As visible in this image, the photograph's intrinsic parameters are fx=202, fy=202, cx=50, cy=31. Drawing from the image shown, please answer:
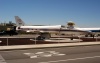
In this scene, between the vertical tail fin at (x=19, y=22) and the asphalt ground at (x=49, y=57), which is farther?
the vertical tail fin at (x=19, y=22)

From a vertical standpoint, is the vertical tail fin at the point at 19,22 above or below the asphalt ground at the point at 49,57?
above

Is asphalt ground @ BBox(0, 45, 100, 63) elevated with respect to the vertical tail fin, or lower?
lower

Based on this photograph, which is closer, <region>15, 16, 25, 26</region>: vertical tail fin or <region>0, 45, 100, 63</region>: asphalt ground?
<region>0, 45, 100, 63</region>: asphalt ground

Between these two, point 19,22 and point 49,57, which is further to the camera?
point 19,22

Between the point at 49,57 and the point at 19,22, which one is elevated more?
the point at 19,22

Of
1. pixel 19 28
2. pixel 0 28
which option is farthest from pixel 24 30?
pixel 0 28

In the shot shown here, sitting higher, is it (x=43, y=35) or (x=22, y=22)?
(x=22, y=22)

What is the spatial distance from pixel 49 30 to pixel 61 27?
263 cm

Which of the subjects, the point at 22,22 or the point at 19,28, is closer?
the point at 19,28

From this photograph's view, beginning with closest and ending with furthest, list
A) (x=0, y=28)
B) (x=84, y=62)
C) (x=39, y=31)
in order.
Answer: (x=84, y=62), (x=39, y=31), (x=0, y=28)

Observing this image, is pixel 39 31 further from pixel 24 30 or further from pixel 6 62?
pixel 6 62

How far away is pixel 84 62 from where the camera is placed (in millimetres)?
10891

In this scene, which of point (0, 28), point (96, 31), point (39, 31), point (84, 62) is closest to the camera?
point (84, 62)

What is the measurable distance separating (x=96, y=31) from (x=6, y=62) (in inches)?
2121
